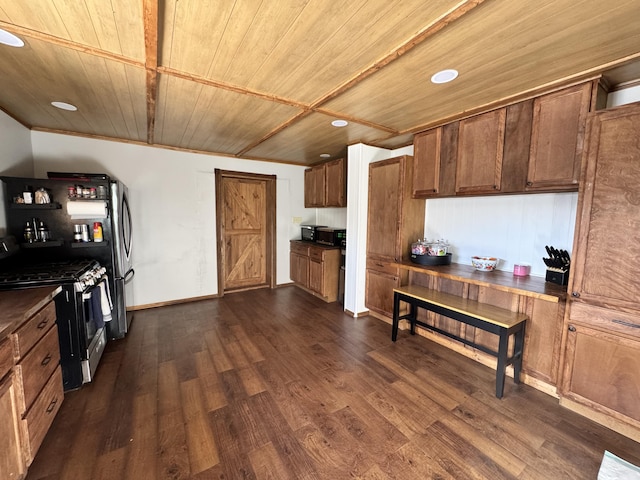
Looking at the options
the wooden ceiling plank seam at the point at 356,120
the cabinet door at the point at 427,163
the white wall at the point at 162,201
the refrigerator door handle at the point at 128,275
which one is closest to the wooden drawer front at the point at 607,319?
the cabinet door at the point at 427,163

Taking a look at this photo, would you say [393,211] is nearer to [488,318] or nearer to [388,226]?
[388,226]

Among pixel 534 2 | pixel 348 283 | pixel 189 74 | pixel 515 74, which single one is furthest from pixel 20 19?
pixel 348 283

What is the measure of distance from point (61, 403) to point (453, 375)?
3079 millimetres

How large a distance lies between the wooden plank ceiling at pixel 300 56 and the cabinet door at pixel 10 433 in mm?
1848

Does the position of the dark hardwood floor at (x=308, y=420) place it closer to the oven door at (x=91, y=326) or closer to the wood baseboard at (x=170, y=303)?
the oven door at (x=91, y=326)

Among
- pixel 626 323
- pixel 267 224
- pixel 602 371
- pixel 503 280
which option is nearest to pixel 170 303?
pixel 267 224

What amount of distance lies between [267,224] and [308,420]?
3594 mm

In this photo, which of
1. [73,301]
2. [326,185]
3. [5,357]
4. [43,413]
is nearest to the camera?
[5,357]

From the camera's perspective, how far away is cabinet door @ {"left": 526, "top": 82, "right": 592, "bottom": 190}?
1.90 meters

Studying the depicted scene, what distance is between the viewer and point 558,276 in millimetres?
2186

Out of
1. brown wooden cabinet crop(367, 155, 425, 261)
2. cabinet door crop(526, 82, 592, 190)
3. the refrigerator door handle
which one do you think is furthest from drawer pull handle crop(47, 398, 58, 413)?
cabinet door crop(526, 82, 592, 190)

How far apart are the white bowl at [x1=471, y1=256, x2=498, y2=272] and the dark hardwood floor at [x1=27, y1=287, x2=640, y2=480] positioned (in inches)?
36.2

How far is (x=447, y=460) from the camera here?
154 cm

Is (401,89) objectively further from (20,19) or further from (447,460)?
(447,460)
